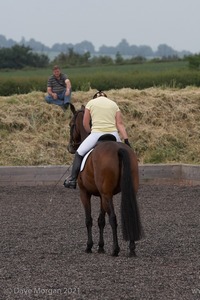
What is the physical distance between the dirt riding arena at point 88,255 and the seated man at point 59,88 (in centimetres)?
433

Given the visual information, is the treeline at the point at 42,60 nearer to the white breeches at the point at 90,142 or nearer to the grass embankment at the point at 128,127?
the grass embankment at the point at 128,127

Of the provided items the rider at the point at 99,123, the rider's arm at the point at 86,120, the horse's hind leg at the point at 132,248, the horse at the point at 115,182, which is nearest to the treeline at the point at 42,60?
the rider's arm at the point at 86,120

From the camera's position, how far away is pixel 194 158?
20281mm

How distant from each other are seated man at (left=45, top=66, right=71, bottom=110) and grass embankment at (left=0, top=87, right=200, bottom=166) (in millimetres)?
506

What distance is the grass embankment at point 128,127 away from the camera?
20.3 meters

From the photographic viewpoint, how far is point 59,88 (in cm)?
2117

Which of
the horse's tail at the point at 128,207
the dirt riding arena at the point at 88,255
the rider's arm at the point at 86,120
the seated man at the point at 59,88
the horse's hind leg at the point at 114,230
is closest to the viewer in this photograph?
the dirt riding arena at the point at 88,255

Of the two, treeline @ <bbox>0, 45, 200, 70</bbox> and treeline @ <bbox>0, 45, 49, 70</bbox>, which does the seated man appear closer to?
treeline @ <bbox>0, 45, 200, 70</bbox>

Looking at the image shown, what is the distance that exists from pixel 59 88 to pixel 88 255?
10914 millimetres

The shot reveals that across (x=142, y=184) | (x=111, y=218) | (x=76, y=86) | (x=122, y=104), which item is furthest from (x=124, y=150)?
(x=76, y=86)

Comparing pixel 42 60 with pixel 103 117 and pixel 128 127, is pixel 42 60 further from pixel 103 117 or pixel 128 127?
pixel 103 117

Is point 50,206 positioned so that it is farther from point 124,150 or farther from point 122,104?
point 122,104

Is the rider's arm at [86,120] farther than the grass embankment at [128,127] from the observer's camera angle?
No

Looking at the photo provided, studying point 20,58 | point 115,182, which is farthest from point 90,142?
point 20,58
